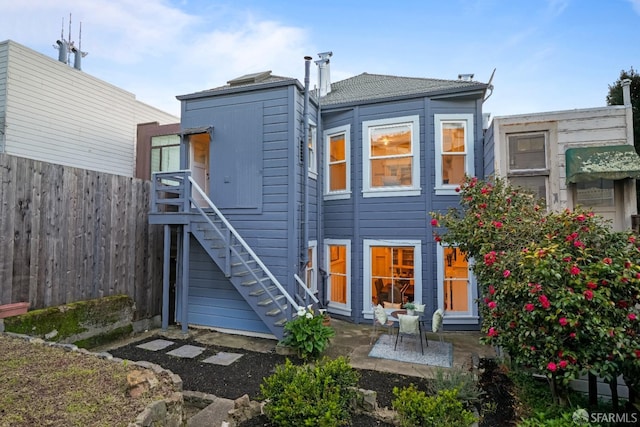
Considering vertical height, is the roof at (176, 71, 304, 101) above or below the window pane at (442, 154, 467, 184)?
above

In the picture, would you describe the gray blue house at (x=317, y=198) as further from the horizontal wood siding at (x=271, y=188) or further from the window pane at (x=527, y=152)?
the window pane at (x=527, y=152)

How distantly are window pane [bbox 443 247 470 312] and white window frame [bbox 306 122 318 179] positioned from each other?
Answer: 140 inches

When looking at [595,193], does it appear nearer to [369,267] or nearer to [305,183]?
[369,267]

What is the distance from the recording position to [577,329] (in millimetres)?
2885

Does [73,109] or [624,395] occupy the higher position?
[73,109]

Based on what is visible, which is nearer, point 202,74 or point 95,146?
point 95,146

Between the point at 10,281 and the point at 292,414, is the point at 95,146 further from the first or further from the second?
the point at 292,414

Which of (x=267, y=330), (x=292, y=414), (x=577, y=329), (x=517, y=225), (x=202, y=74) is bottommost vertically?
(x=267, y=330)

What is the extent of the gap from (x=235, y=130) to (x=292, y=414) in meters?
5.82

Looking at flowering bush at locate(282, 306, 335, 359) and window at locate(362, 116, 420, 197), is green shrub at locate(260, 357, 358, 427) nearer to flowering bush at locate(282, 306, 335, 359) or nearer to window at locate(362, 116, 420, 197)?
flowering bush at locate(282, 306, 335, 359)

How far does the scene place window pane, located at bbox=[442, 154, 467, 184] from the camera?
7.31 metres

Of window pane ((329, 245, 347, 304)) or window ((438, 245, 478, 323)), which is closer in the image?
window ((438, 245, 478, 323))

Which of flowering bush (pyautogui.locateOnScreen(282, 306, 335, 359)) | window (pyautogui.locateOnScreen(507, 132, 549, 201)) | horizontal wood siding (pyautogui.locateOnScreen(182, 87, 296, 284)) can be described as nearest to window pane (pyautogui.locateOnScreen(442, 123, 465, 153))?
window (pyautogui.locateOnScreen(507, 132, 549, 201))

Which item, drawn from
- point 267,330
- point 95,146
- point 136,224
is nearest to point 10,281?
point 136,224
